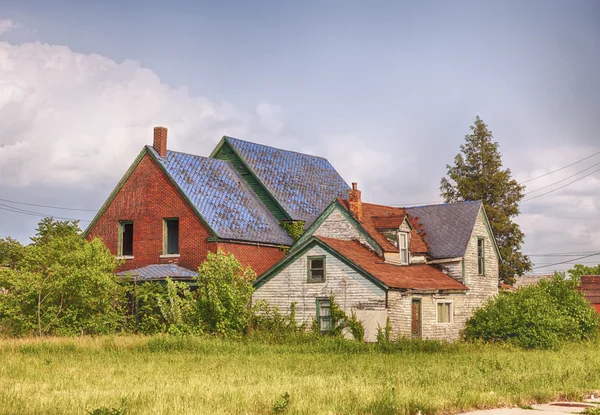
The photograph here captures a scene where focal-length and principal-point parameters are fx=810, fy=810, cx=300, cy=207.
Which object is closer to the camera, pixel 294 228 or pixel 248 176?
pixel 294 228

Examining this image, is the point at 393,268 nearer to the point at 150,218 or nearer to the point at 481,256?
the point at 481,256

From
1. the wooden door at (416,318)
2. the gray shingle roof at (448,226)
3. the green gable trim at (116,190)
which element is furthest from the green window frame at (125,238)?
the wooden door at (416,318)

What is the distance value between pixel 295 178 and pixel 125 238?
11.1 metres

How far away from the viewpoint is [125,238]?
44562mm

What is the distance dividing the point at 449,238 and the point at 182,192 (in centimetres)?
1423

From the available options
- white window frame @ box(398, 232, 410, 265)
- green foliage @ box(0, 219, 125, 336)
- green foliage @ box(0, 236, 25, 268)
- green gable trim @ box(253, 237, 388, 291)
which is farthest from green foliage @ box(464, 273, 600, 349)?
green foliage @ box(0, 236, 25, 268)

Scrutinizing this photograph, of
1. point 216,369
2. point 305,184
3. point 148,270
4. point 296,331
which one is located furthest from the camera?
point 305,184

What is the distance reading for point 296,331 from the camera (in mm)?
35875

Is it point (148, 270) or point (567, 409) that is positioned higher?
point (148, 270)

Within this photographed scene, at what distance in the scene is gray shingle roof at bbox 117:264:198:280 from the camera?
39.6 meters

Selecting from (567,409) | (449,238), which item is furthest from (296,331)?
(567,409)

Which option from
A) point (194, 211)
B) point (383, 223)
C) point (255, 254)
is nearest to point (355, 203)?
point (383, 223)

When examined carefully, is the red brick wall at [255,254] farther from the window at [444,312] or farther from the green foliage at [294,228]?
the window at [444,312]

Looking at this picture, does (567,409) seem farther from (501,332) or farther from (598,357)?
(501,332)
